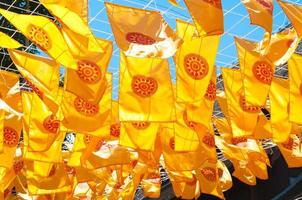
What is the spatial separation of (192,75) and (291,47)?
87 centimetres

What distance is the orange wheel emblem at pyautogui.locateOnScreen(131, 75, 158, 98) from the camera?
4.89m

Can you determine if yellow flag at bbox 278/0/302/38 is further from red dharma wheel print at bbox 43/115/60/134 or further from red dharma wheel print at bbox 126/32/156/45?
red dharma wheel print at bbox 43/115/60/134

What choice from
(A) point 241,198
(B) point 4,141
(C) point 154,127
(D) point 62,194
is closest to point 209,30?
(C) point 154,127

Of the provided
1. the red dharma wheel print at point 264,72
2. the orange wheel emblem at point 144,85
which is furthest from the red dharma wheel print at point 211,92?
the orange wheel emblem at point 144,85

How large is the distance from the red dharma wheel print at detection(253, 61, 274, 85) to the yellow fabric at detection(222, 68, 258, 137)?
0.60 metres

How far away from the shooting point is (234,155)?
7484 millimetres

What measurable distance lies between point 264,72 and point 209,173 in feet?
9.05

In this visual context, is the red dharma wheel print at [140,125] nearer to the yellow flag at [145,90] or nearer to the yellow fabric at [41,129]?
the yellow flag at [145,90]

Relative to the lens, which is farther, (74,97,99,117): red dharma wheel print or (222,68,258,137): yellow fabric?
(222,68,258,137): yellow fabric

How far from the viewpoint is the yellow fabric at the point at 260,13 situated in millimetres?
4371

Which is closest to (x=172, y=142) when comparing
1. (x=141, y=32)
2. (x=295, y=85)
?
(x=295, y=85)

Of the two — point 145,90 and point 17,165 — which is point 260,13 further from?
point 17,165

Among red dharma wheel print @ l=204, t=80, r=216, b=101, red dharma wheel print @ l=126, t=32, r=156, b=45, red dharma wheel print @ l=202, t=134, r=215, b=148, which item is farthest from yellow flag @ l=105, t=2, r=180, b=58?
red dharma wheel print @ l=202, t=134, r=215, b=148

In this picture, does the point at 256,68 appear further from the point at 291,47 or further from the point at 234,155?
the point at 234,155
